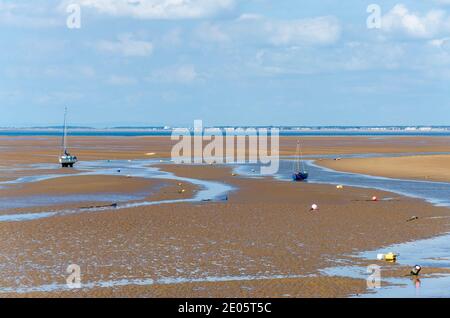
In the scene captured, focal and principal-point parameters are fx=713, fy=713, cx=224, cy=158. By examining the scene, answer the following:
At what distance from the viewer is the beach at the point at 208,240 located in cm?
1758

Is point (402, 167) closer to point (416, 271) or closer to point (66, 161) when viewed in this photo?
point (66, 161)

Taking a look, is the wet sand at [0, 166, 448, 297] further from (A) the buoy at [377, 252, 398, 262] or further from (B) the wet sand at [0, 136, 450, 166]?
(B) the wet sand at [0, 136, 450, 166]

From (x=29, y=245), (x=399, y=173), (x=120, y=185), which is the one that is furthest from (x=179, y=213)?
(x=399, y=173)

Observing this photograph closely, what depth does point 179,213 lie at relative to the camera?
3041cm

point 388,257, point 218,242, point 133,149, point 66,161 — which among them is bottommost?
point 133,149

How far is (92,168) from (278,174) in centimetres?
1650

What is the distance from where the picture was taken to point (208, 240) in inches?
935

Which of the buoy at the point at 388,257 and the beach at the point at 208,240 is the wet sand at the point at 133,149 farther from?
the buoy at the point at 388,257

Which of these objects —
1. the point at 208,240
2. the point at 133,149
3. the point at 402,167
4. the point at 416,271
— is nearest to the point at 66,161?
the point at 402,167

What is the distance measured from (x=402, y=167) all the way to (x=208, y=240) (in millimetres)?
38077

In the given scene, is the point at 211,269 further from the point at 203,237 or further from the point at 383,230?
the point at 383,230

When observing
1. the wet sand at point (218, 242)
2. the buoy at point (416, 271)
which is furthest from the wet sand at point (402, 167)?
the buoy at point (416, 271)

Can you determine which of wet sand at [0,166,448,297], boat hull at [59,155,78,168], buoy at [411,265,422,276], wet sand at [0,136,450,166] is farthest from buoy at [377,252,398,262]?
wet sand at [0,136,450,166]
